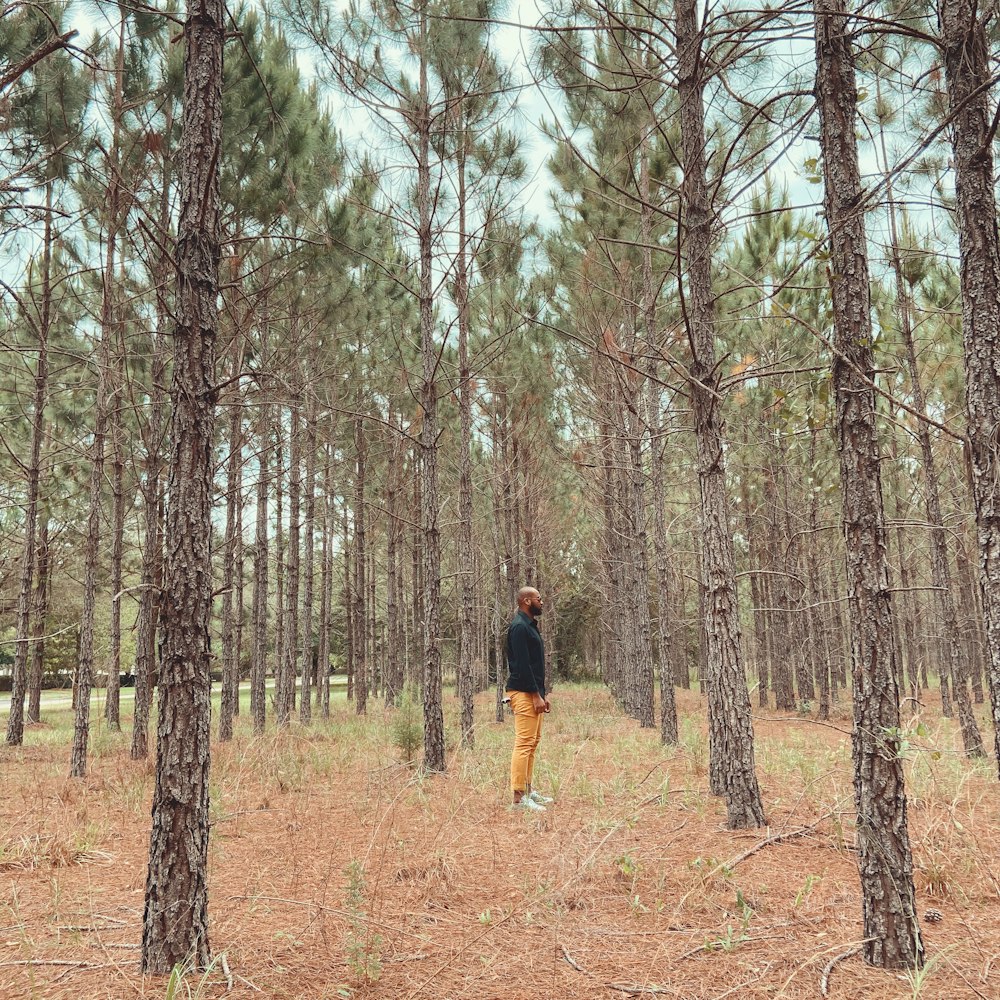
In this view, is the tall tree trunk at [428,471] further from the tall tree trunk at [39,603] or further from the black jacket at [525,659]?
the tall tree trunk at [39,603]

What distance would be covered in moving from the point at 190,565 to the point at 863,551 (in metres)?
2.65

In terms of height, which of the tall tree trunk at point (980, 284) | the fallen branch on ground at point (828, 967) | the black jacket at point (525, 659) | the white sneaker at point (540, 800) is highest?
the tall tree trunk at point (980, 284)

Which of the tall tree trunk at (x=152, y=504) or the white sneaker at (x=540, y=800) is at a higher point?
the tall tree trunk at (x=152, y=504)

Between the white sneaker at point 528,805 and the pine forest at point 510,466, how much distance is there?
0.04m

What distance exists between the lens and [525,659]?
5.69 m

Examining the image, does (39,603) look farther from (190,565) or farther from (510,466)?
(190,565)

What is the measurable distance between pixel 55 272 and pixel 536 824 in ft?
35.2

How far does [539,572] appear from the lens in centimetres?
2027

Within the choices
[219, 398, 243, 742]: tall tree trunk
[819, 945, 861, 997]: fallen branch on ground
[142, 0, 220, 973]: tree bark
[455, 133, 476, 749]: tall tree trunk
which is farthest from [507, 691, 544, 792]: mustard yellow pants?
[219, 398, 243, 742]: tall tree trunk

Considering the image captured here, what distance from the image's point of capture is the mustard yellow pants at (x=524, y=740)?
Result: 5.62 m

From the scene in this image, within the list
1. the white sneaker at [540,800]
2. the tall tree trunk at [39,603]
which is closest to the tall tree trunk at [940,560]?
the white sneaker at [540,800]

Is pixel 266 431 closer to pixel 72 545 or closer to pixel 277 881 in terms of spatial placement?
pixel 277 881

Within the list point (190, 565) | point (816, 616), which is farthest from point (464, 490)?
point (816, 616)

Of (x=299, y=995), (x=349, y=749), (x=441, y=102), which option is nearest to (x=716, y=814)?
(x=299, y=995)
